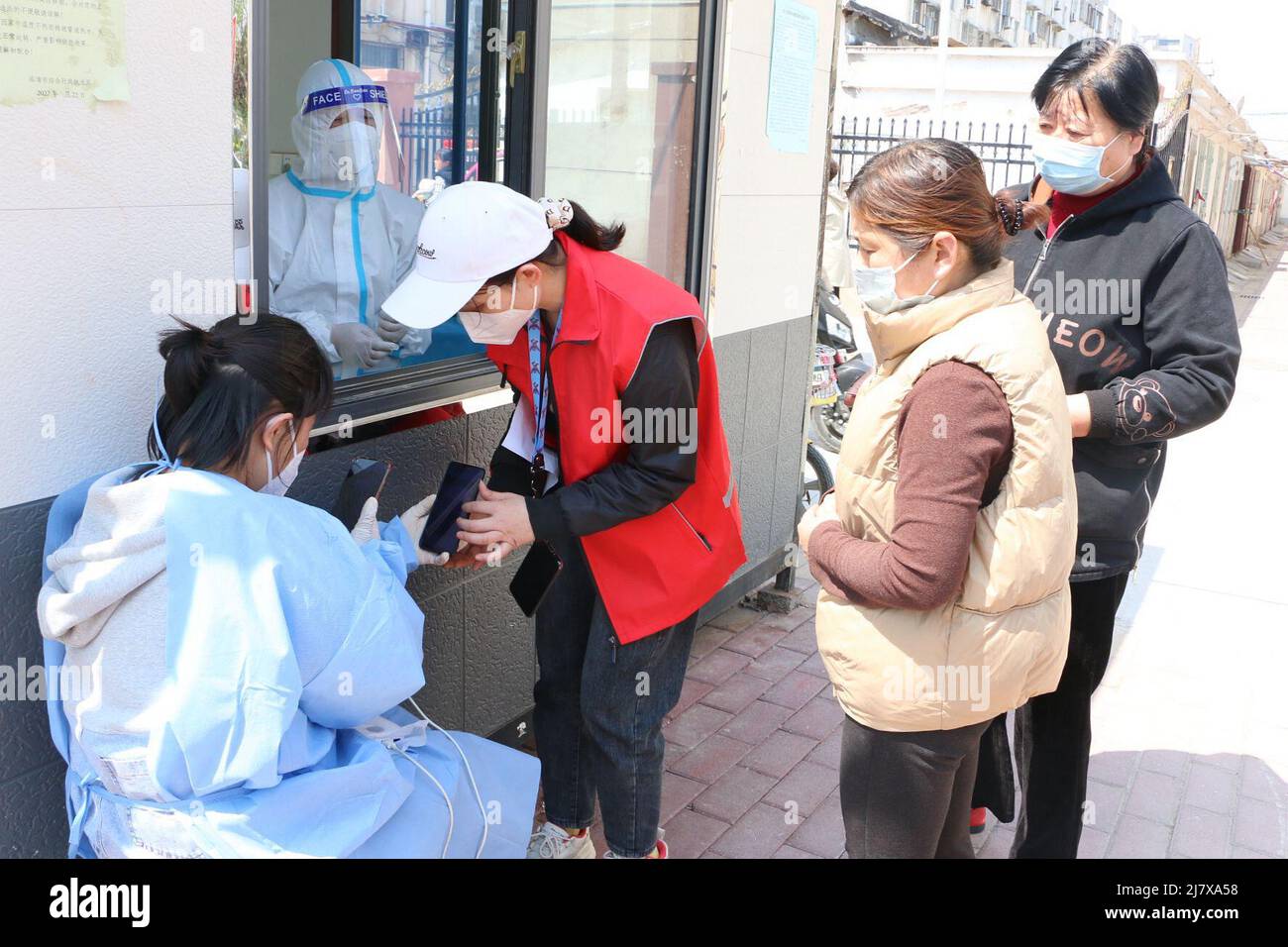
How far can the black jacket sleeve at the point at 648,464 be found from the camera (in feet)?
7.59

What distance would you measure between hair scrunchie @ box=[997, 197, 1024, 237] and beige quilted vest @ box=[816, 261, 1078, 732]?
106mm

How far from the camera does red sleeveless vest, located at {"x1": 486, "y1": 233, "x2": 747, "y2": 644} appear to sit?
91.4 inches

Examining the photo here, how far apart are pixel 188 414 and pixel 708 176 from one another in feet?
8.06

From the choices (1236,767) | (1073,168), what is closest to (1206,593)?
(1236,767)

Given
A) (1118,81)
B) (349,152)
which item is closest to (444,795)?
(349,152)

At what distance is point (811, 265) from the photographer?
16.0 feet

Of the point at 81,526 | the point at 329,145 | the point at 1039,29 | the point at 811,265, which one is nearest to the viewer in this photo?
the point at 81,526

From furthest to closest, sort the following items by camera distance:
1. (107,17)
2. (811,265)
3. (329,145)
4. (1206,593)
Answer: (1206,593) < (811,265) < (329,145) < (107,17)

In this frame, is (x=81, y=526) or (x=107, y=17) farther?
(x=107, y=17)

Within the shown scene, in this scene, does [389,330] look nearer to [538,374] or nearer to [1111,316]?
[538,374]

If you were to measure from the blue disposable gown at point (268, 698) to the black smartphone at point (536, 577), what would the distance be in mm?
552

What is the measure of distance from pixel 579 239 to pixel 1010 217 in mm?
873

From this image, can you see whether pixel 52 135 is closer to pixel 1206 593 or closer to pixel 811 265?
pixel 811 265

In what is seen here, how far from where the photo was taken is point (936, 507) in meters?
1.85
